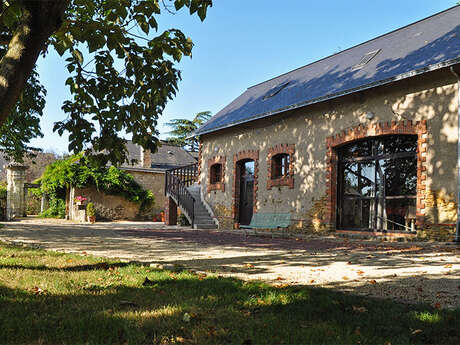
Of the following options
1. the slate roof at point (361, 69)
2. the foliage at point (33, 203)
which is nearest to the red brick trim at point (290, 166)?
the slate roof at point (361, 69)

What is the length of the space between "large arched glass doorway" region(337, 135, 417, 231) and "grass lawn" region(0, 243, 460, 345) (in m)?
6.96

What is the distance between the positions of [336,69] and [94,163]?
10.0 metres

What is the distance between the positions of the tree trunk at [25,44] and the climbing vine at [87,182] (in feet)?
55.2

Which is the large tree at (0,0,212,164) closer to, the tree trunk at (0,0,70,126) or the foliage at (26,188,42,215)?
the tree trunk at (0,0,70,126)

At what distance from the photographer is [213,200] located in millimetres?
15773

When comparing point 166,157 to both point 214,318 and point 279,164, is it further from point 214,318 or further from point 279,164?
point 214,318

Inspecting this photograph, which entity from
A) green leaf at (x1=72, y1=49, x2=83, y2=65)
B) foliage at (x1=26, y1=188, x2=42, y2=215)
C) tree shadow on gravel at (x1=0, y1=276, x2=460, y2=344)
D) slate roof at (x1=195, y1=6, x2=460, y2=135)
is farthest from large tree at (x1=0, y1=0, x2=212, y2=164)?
foliage at (x1=26, y1=188, x2=42, y2=215)

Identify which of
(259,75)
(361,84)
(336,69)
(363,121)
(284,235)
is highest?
(259,75)

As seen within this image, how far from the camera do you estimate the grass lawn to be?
2.21 m

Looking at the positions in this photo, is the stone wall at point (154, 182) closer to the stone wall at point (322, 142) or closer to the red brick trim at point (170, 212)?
the red brick trim at point (170, 212)

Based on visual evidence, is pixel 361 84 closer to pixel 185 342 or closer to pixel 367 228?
pixel 367 228

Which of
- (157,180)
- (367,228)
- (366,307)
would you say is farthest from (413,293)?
(157,180)

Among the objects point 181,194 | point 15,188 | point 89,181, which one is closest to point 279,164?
point 181,194

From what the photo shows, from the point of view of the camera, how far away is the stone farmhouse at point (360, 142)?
864 cm
